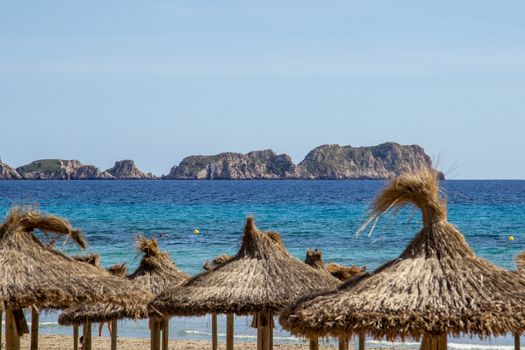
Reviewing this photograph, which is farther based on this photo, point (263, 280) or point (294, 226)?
point (294, 226)

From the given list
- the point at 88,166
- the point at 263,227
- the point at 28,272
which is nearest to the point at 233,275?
the point at 28,272

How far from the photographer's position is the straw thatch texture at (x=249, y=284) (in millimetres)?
12094

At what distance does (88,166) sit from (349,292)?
537ft

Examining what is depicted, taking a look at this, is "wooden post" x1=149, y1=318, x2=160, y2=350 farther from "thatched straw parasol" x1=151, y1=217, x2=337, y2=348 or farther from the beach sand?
the beach sand

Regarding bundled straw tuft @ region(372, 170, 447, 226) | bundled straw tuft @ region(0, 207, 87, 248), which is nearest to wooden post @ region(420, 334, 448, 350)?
bundled straw tuft @ region(372, 170, 447, 226)

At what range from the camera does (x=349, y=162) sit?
528 feet

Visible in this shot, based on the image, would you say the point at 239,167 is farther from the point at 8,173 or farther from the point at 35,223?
the point at 35,223

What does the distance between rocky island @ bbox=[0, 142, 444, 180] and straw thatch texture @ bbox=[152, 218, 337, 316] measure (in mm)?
137892

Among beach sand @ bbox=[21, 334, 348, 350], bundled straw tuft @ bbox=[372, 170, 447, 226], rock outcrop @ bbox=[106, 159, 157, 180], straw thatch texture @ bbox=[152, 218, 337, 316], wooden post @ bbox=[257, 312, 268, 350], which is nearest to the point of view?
bundled straw tuft @ bbox=[372, 170, 447, 226]

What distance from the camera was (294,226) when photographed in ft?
168

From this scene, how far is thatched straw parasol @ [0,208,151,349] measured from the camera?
999cm

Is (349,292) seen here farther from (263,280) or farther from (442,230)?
(263,280)

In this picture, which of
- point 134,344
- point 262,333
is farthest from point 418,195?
point 134,344

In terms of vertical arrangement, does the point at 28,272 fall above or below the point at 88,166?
below
